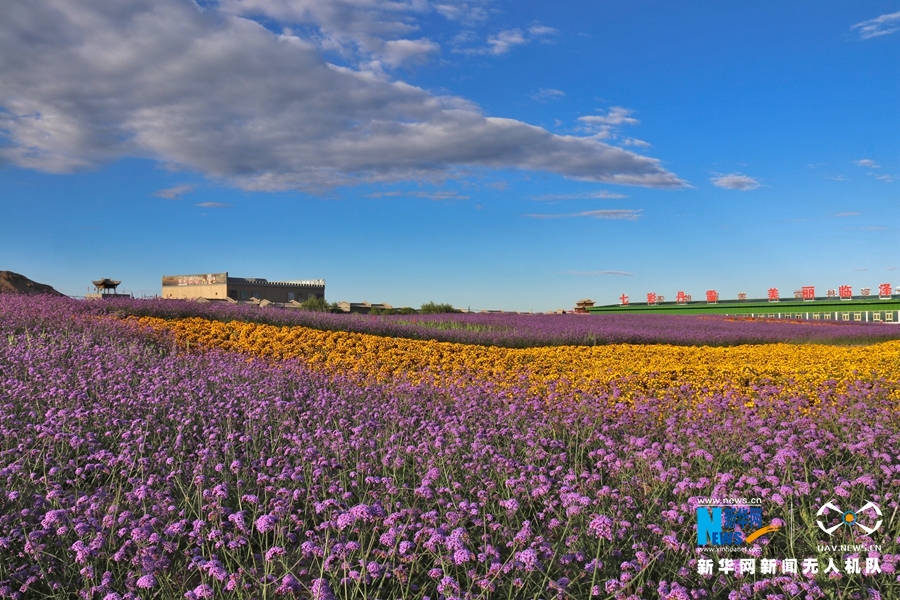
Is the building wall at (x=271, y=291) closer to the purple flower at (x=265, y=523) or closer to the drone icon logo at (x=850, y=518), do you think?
the drone icon logo at (x=850, y=518)

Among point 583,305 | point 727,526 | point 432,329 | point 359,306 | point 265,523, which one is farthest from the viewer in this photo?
point 583,305

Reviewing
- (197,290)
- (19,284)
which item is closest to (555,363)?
(19,284)

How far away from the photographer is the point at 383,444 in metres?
3.73

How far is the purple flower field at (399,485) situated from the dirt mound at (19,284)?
12157 millimetres

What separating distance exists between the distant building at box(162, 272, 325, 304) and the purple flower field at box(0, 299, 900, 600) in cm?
3787

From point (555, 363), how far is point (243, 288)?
38.2 meters

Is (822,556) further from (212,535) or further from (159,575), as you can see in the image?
(159,575)

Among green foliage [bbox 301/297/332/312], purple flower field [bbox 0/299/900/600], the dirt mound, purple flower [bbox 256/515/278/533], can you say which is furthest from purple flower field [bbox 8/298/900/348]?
purple flower [bbox 256/515/278/533]

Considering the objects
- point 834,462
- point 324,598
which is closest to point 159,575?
point 324,598

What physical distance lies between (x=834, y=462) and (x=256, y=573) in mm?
3369

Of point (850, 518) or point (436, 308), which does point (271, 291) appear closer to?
point (436, 308)

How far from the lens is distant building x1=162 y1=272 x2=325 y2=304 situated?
42469mm

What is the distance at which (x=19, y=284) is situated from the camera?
16906 millimetres

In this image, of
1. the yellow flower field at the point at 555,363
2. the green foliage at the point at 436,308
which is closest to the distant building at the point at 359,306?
the green foliage at the point at 436,308
